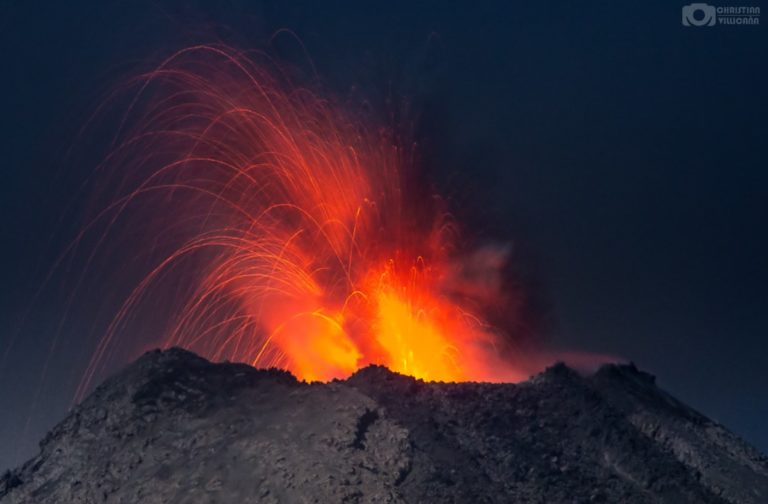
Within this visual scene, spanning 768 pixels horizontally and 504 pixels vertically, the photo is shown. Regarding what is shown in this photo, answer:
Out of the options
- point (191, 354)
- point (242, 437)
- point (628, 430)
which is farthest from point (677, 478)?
point (191, 354)

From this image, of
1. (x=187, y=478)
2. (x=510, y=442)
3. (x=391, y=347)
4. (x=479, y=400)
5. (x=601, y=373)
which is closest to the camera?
(x=187, y=478)

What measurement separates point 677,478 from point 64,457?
25.1 metres

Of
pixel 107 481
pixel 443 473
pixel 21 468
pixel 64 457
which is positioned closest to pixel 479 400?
pixel 443 473

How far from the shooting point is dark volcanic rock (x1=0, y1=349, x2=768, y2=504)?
2683 centimetres

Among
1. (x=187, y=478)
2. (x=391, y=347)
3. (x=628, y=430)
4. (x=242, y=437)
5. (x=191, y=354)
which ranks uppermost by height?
(x=391, y=347)

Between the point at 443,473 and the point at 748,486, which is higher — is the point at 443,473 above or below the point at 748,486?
below

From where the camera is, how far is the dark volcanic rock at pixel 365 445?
26.8 m

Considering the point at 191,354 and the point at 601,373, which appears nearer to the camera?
the point at 191,354

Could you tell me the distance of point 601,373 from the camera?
3769 cm

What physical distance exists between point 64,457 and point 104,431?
5.95ft

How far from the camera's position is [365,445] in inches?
1113

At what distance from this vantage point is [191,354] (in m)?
34.2

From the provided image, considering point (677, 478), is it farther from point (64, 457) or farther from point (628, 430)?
point (64, 457)

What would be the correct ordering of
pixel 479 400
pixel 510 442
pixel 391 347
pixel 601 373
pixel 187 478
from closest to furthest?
pixel 187 478 < pixel 510 442 < pixel 479 400 < pixel 601 373 < pixel 391 347
